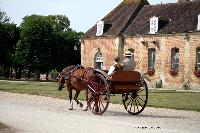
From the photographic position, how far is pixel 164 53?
39.2m

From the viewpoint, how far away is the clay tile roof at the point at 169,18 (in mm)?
37875

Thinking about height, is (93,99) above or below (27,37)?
below

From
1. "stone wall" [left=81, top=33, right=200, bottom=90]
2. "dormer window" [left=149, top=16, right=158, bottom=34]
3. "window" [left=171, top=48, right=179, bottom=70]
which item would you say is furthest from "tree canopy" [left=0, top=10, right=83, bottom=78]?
"window" [left=171, top=48, right=179, bottom=70]

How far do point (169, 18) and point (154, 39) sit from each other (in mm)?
2492

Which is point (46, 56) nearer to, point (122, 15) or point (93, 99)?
point (122, 15)

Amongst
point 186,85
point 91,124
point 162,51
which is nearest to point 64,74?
point 91,124

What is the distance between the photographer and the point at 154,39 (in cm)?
4000

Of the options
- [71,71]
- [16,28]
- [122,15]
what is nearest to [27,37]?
[16,28]

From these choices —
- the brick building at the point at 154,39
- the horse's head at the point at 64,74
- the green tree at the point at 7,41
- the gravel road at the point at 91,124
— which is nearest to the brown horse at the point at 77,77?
the horse's head at the point at 64,74

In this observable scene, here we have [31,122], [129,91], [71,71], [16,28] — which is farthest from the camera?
[16,28]

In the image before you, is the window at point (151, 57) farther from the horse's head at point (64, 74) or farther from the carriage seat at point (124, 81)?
the carriage seat at point (124, 81)

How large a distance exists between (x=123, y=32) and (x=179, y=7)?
6.10m

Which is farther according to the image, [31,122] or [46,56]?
[46,56]

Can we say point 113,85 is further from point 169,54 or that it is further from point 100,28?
point 100,28
